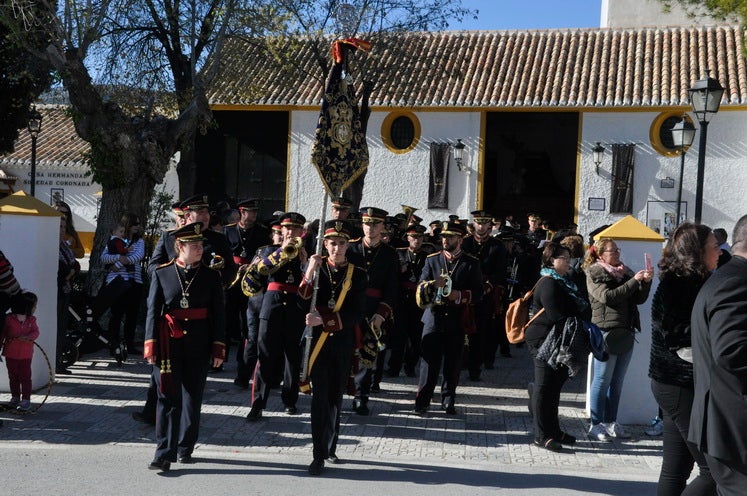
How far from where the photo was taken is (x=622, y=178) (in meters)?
27.3

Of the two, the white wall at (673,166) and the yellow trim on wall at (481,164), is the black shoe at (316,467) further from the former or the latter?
the white wall at (673,166)

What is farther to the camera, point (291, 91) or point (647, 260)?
point (291, 91)

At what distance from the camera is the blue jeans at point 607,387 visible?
7770 millimetres

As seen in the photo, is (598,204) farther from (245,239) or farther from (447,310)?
(447,310)

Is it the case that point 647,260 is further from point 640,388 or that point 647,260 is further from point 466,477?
point 466,477

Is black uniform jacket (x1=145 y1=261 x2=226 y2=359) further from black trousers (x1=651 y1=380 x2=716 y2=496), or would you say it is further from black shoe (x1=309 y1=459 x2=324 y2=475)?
black trousers (x1=651 y1=380 x2=716 y2=496)

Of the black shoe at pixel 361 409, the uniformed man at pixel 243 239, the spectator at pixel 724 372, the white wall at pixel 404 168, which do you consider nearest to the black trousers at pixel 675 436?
the spectator at pixel 724 372

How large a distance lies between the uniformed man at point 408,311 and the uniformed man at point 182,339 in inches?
158

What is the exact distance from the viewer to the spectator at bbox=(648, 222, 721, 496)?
4984mm

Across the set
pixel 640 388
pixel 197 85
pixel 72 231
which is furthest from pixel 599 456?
pixel 197 85

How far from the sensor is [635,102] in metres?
26.1

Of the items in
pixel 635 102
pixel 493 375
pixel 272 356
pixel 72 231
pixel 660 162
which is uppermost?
pixel 635 102

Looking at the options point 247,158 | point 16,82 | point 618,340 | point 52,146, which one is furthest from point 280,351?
point 52,146

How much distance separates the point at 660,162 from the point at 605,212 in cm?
231
